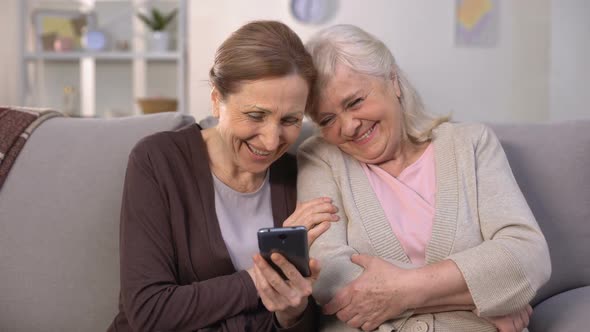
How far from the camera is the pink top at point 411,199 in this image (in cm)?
162

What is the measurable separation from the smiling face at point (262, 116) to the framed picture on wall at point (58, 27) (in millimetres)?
3480

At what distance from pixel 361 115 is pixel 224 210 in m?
0.41

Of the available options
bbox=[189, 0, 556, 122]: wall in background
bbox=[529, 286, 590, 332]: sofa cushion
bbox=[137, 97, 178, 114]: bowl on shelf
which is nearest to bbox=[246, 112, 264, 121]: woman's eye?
bbox=[529, 286, 590, 332]: sofa cushion

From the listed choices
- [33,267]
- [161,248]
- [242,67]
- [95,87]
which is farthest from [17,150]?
[95,87]

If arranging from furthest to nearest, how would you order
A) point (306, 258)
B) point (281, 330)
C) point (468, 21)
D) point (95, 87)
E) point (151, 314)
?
point (95, 87)
point (468, 21)
point (281, 330)
point (151, 314)
point (306, 258)

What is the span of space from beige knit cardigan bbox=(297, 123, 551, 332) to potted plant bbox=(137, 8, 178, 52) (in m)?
3.10

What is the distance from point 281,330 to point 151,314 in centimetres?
30

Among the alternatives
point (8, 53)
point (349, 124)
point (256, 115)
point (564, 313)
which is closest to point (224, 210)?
point (256, 115)

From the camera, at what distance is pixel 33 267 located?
1.76m

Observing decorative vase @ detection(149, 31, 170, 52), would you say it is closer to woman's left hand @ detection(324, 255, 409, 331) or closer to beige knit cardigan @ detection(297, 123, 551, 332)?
beige knit cardigan @ detection(297, 123, 551, 332)

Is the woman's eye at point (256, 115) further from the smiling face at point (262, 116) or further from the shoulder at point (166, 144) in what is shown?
the shoulder at point (166, 144)

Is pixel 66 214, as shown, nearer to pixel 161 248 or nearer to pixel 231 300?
pixel 161 248

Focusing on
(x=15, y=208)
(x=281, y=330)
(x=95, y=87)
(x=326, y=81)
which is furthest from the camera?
(x=95, y=87)

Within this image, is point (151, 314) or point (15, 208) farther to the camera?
point (15, 208)
